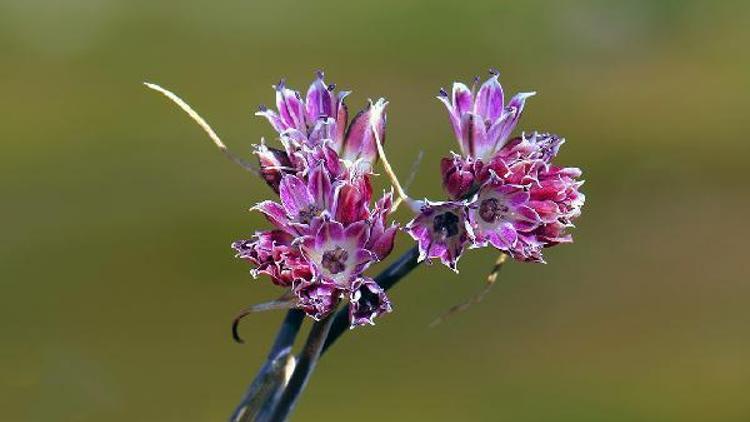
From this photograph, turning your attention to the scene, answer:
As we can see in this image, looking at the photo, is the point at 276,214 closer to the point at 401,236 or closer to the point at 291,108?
the point at 291,108

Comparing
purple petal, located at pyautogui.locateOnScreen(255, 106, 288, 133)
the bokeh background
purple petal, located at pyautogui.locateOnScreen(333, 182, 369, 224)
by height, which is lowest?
the bokeh background

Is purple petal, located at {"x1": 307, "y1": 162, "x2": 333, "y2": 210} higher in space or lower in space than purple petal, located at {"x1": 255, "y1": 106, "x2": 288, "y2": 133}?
lower

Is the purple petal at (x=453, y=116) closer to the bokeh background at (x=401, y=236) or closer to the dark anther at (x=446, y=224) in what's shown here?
the dark anther at (x=446, y=224)

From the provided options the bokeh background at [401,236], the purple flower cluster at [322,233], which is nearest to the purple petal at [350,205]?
the purple flower cluster at [322,233]

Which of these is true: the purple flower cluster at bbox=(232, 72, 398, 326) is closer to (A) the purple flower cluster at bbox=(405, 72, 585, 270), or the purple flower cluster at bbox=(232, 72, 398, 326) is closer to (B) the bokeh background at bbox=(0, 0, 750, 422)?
(A) the purple flower cluster at bbox=(405, 72, 585, 270)

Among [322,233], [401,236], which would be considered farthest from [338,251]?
[401,236]

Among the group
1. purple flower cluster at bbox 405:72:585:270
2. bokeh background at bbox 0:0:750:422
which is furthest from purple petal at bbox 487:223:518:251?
bokeh background at bbox 0:0:750:422

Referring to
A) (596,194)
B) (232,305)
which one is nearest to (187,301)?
(232,305)
